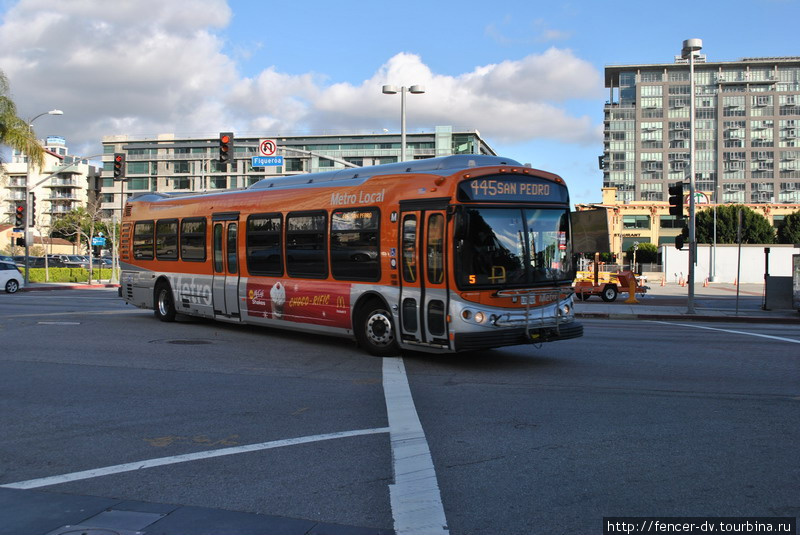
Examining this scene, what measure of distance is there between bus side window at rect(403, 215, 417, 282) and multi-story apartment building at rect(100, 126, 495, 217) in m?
104

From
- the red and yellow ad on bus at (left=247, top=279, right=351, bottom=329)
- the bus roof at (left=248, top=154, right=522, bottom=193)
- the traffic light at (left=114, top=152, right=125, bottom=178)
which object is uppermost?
the traffic light at (left=114, top=152, right=125, bottom=178)

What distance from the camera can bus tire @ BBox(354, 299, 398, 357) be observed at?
11617mm

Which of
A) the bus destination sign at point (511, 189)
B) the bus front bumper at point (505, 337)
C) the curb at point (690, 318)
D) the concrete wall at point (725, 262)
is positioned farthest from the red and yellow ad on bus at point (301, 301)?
the concrete wall at point (725, 262)

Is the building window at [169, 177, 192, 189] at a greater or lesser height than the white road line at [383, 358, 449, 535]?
greater

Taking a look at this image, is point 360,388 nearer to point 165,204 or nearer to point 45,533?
point 45,533

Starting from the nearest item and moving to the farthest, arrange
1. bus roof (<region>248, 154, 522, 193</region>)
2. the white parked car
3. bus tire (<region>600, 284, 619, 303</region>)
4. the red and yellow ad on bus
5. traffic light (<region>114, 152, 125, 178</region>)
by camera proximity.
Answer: bus roof (<region>248, 154, 522, 193</region>) < the red and yellow ad on bus < traffic light (<region>114, 152, 125, 178</region>) < bus tire (<region>600, 284, 619, 303</region>) < the white parked car

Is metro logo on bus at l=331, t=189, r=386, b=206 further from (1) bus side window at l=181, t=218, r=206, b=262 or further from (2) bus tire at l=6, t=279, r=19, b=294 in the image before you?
(2) bus tire at l=6, t=279, r=19, b=294

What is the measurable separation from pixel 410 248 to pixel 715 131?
503ft

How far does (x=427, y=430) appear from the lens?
6910mm

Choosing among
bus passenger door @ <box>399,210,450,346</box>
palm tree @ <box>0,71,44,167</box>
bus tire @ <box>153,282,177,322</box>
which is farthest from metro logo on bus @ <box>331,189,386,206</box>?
palm tree @ <box>0,71,44,167</box>

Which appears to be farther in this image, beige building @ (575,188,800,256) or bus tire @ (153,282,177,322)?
beige building @ (575,188,800,256)

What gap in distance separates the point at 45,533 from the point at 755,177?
16065cm

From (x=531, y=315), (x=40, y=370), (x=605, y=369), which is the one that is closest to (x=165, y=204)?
(x=40, y=370)

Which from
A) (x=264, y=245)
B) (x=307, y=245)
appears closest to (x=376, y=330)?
(x=307, y=245)
